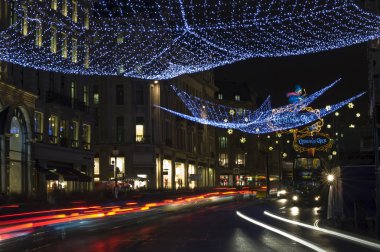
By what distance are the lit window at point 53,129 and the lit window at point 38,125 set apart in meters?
1.58

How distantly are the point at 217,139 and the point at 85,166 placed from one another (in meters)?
71.0

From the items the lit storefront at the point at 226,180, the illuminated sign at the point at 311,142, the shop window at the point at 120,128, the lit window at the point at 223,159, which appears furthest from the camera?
the lit window at the point at 223,159

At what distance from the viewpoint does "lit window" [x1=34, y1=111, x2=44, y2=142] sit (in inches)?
1810

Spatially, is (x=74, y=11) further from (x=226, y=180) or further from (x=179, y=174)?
(x=226, y=180)

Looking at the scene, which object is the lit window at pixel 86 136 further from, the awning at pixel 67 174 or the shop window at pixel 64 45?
the shop window at pixel 64 45

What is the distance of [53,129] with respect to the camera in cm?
4944

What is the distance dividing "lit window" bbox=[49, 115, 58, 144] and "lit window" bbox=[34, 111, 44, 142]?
1581 mm

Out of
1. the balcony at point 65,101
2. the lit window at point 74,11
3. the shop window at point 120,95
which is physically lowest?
the balcony at point 65,101

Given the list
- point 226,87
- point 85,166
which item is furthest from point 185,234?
point 226,87

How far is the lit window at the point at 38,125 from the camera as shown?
151ft

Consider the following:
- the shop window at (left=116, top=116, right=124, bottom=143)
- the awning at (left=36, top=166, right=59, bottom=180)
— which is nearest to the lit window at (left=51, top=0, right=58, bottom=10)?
the awning at (left=36, top=166, right=59, bottom=180)

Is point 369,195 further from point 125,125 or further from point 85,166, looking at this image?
point 125,125

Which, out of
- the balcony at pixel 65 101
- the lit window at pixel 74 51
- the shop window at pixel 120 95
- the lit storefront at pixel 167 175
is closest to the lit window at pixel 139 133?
the shop window at pixel 120 95

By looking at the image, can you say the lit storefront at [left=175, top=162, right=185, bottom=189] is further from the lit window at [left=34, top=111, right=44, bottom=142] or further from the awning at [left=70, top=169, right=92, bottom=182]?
the lit window at [left=34, top=111, right=44, bottom=142]
